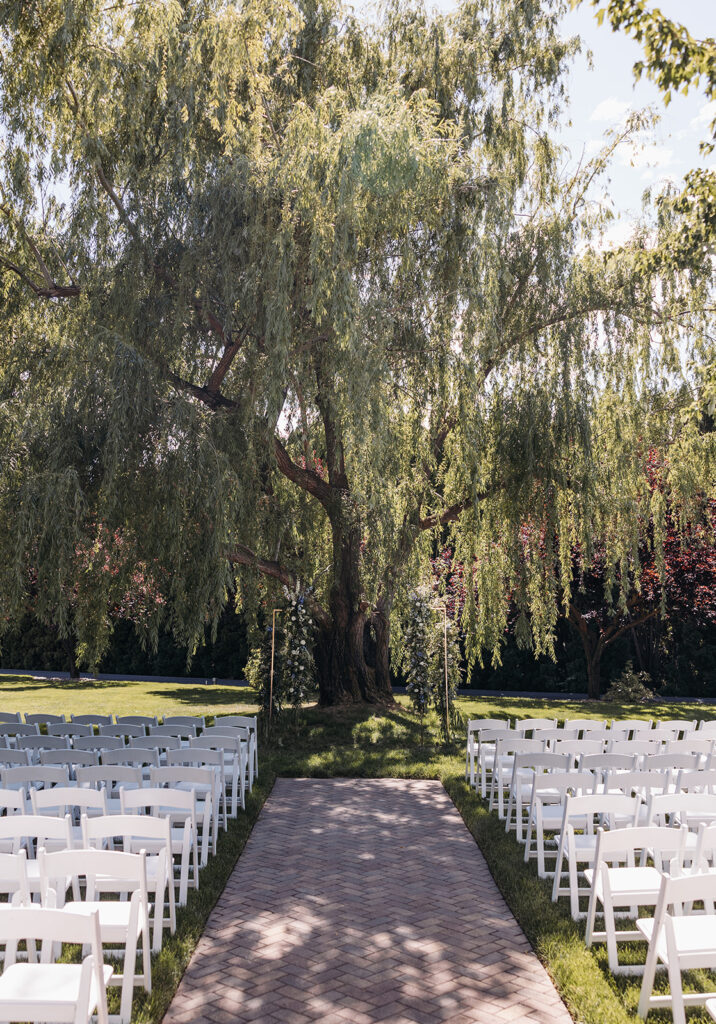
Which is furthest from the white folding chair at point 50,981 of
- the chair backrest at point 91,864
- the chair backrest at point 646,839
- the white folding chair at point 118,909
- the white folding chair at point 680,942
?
the chair backrest at point 646,839

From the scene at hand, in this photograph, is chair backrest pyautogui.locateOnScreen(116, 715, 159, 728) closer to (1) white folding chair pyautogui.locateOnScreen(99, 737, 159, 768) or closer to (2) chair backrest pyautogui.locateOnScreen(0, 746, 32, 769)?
(2) chair backrest pyautogui.locateOnScreen(0, 746, 32, 769)

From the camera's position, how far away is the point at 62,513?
955cm

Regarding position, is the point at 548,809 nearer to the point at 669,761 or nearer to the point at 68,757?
the point at 669,761

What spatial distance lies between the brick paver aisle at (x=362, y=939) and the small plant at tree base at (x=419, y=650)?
6.97 meters

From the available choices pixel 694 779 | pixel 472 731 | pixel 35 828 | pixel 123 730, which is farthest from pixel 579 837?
pixel 123 730

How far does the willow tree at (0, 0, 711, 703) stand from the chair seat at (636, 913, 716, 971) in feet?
21.6

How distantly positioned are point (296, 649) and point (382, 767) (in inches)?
111

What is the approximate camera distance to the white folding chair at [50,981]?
3506mm

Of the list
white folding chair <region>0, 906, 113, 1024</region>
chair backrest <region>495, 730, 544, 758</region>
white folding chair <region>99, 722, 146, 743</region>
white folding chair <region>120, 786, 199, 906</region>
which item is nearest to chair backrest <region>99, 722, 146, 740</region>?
white folding chair <region>99, 722, 146, 743</region>

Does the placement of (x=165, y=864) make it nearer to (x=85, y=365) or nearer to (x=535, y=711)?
(x=85, y=365)

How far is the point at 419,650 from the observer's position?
1630 cm

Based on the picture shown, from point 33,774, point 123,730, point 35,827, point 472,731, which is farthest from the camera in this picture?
point 472,731

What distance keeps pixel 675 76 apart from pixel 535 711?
38.5ft

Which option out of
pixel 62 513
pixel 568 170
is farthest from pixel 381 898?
pixel 568 170
